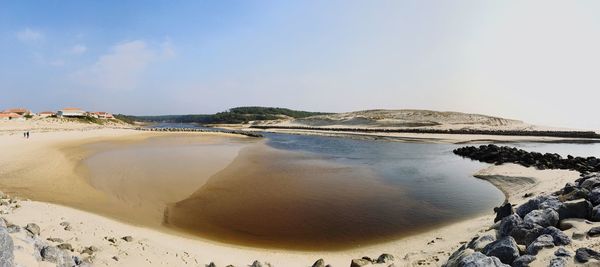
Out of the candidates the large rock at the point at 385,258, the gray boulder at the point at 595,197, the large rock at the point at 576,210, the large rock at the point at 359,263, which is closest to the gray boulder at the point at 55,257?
the large rock at the point at 359,263

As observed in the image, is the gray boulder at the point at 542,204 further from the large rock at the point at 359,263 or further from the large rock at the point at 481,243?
the large rock at the point at 359,263

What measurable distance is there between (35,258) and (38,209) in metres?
5.79

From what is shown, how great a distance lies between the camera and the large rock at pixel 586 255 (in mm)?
4496

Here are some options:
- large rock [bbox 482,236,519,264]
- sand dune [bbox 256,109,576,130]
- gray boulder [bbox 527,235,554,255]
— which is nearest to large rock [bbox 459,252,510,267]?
large rock [bbox 482,236,519,264]

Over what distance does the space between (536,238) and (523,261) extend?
103 centimetres

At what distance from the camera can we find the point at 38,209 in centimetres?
970

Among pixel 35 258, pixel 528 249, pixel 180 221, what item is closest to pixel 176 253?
pixel 35 258

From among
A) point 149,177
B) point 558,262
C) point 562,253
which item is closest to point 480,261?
point 558,262

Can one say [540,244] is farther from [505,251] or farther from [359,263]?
[359,263]

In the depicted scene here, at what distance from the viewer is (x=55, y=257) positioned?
5.34 metres

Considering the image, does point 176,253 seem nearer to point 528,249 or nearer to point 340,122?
point 528,249

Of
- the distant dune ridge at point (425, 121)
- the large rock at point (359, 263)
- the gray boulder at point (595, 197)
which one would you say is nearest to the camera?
the large rock at point (359, 263)

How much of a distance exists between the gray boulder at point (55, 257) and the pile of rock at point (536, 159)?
19.3m

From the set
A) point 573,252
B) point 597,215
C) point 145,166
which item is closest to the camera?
point 573,252
